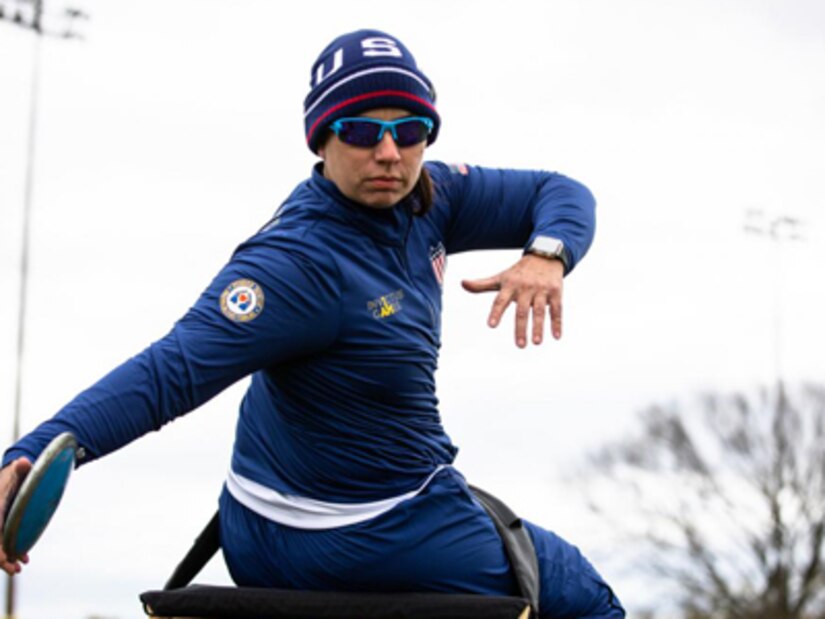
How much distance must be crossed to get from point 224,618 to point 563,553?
1177 mm

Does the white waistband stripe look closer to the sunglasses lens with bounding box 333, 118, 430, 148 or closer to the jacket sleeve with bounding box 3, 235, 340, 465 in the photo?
the jacket sleeve with bounding box 3, 235, 340, 465

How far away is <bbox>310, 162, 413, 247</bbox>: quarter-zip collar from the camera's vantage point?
4945mm

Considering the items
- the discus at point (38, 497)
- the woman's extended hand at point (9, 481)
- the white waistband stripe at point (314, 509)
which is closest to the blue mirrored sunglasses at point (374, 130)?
the white waistband stripe at point (314, 509)

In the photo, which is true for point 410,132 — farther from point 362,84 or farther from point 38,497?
point 38,497

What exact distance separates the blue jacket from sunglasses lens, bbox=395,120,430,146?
27 centimetres

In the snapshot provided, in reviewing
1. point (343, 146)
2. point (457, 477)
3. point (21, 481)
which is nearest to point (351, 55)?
point (343, 146)

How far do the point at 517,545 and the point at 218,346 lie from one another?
1.22 meters

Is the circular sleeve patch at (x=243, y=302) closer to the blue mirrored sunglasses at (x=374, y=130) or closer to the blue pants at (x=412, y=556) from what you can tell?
the blue mirrored sunglasses at (x=374, y=130)

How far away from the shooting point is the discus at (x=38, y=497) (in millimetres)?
4094

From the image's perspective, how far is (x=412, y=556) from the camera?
489 cm

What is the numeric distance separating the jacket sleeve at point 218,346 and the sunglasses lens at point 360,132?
383 mm

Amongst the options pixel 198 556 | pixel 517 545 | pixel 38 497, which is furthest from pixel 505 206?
pixel 38 497

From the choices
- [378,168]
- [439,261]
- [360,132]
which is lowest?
[439,261]

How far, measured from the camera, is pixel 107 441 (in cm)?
441
